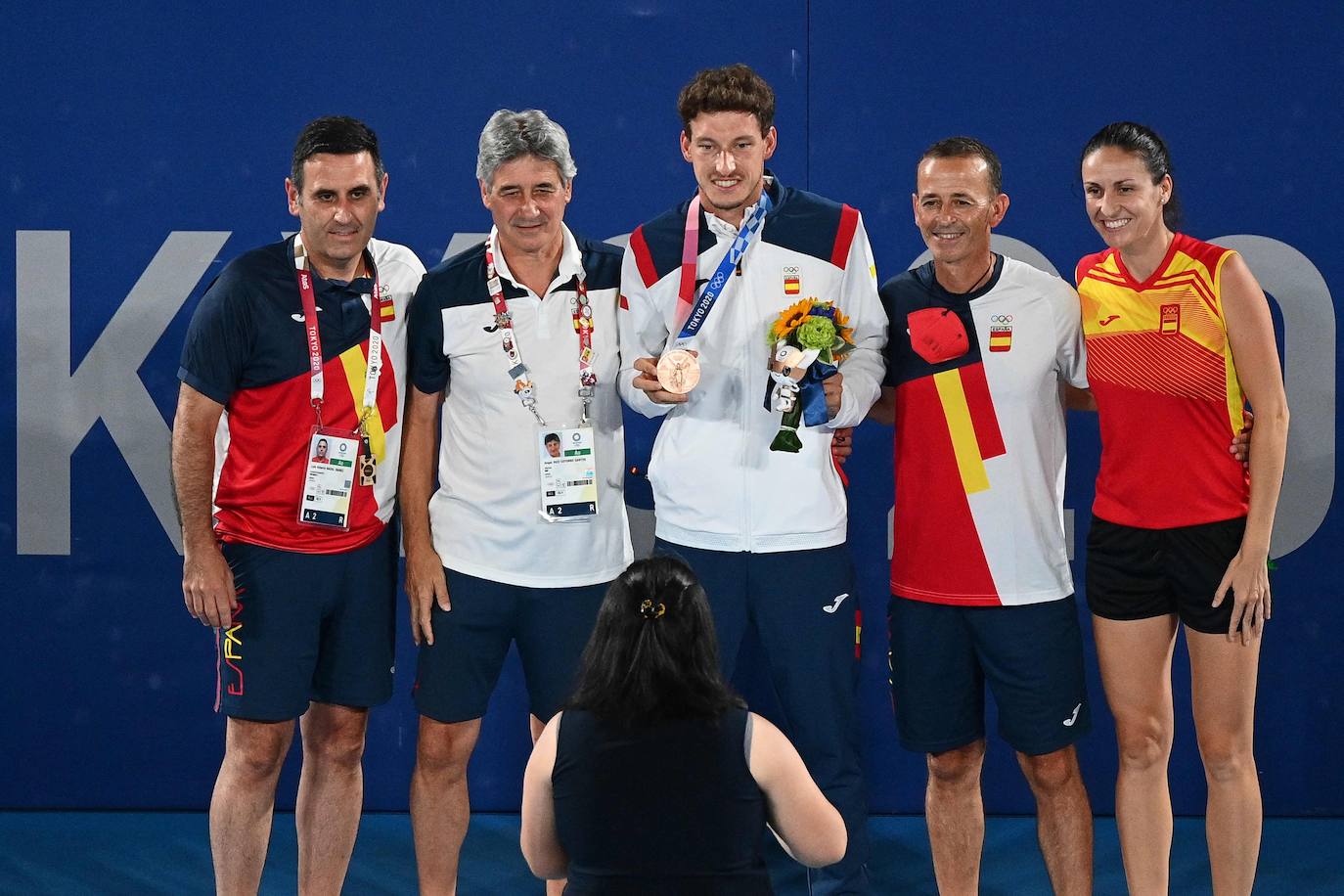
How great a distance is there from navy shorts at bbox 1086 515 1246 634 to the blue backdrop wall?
104 cm

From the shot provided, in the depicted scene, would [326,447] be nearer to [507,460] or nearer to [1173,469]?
[507,460]

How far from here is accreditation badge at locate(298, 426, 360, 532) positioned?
11.1ft

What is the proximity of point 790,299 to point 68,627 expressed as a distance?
274cm

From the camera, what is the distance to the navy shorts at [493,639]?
3459mm

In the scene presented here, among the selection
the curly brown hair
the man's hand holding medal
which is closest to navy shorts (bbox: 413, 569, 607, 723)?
the man's hand holding medal

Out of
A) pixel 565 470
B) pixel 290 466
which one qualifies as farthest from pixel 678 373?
pixel 290 466

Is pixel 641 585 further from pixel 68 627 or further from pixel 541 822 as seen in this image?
pixel 68 627

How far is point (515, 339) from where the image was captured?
3436mm

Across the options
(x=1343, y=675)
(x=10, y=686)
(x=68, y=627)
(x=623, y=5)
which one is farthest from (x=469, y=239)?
(x=1343, y=675)

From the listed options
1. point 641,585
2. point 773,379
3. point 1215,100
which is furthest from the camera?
point 1215,100

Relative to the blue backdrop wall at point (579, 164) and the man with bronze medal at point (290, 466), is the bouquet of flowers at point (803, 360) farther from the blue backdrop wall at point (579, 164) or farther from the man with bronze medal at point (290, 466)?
the blue backdrop wall at point (579, 164)

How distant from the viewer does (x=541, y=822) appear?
90.9 inches

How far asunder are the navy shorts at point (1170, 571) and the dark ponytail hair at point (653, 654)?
1.49 m

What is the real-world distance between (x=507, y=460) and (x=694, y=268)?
2.21 feet
